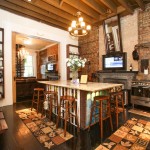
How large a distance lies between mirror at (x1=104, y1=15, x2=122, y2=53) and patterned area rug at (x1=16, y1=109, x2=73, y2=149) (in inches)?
147

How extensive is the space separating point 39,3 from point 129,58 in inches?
146

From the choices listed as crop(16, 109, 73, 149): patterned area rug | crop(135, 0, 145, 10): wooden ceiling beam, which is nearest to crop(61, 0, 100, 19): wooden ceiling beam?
crop(135, 0, 145, 10): wooden ceiling beam

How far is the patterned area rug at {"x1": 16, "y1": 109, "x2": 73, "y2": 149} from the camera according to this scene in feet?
6.56

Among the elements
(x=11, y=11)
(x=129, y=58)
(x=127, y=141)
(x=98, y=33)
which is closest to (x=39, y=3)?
(x=11, y=11)

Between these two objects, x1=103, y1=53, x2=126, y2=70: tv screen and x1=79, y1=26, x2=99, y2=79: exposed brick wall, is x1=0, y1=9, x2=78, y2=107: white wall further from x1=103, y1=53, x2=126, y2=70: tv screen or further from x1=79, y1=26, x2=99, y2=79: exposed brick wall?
x1=103, y1=53, x2=126, y2=70: tv screen

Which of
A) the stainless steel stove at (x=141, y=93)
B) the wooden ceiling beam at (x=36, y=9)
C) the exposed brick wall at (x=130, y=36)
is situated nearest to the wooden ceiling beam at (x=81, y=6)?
the exposed brick wall at (x=130, y=36)

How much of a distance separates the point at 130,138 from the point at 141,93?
1961mm

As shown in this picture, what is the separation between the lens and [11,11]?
4309mm

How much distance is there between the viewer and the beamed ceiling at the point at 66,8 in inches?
151

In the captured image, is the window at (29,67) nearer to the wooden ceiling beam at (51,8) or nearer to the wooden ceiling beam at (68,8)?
the wooden ceiling beam at (51,8)

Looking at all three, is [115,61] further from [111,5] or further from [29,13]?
[29,13]

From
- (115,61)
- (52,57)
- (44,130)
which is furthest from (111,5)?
(52,57)

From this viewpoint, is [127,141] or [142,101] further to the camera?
[142,101]

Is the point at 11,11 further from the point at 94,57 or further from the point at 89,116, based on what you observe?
the point at 89,116
